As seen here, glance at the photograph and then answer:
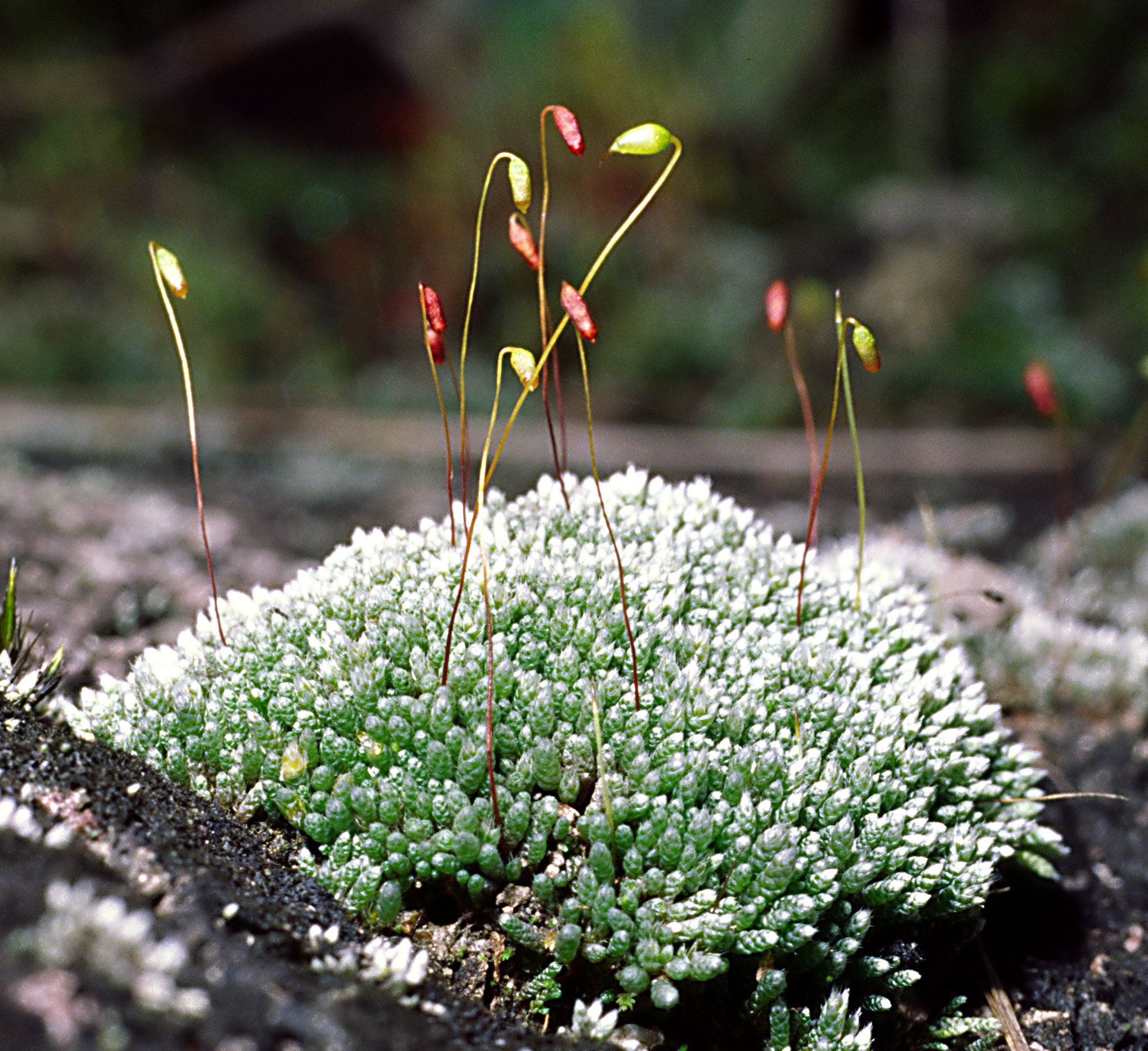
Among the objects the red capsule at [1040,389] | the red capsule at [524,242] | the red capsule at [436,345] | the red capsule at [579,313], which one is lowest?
the red capsule at [579,313]

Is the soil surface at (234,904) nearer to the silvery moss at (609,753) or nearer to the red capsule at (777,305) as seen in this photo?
the silvery moss at (609,753)

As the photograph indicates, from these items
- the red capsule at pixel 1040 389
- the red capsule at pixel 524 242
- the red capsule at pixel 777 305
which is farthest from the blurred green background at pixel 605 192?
the red capsule at pixel 524 242

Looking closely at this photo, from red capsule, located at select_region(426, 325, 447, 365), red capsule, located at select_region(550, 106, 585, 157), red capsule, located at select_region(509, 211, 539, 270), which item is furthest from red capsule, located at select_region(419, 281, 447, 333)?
red capsule, located at select_region(550, 106, 585, 157)

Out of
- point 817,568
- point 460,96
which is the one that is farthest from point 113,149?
point 817,568

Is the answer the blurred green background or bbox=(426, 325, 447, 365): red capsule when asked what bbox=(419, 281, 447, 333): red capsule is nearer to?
bbox=(426, 325, 447, 365): red capsule

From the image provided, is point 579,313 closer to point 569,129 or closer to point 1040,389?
point 569,129
